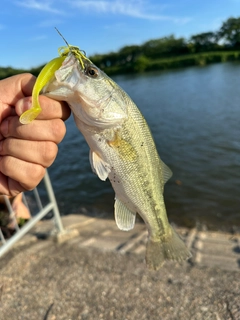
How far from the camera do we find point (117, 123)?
221 centimetres

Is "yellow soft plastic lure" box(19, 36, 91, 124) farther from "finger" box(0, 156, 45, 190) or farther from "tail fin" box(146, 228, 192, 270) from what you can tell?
"tail fin" box(146, 228, 192, 270)

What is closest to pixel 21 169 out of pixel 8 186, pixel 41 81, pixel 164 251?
pixel 8 186

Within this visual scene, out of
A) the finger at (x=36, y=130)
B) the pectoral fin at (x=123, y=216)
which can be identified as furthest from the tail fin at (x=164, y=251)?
the finger at (x=36, y=130)

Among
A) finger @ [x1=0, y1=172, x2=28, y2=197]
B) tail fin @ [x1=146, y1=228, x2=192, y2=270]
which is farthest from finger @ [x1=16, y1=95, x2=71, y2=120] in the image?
tail fin @ [x1=146, y1=228, x2=192, y2=270]

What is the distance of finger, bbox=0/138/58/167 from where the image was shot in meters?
2.25

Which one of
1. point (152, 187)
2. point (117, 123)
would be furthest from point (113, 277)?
point (117, 123)

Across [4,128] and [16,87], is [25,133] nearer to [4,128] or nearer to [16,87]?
[4,128]

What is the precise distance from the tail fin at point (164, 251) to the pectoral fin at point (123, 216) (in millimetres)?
415

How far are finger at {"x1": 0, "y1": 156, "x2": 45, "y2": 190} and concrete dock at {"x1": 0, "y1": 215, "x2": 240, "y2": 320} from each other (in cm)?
260

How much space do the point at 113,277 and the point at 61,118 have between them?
3.37 m

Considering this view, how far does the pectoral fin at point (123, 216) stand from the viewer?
2.59 meters

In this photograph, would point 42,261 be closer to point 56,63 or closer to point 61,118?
point 61,118

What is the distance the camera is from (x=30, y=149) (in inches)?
88.9

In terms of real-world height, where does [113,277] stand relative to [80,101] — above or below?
below
